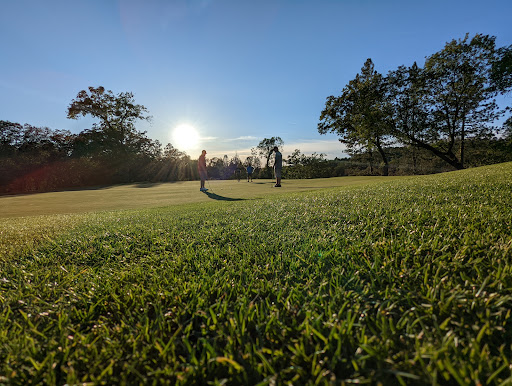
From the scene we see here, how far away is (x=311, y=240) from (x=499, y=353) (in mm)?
1514

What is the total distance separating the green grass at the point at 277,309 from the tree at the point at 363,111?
85.8 ft

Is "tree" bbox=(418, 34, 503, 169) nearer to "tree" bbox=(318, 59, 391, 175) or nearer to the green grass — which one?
"tree" bbox=(318, 59, 391, 175)

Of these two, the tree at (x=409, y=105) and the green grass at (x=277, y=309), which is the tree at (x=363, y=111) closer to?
the tree at (x=409, y=105)

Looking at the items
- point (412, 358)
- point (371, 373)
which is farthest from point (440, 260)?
point (371, 373)

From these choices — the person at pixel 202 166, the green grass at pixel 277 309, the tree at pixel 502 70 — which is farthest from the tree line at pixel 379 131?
the green grass at pixel 277 309

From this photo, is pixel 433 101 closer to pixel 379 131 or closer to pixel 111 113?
pixel 379 131

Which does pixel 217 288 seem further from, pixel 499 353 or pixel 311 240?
pixel 499 353

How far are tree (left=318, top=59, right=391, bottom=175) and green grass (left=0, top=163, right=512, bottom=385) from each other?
85.8 feet

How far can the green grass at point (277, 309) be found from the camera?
3.26ft

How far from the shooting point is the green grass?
3.26 ft

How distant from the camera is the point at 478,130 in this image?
87.5ft

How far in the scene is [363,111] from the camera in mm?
26125

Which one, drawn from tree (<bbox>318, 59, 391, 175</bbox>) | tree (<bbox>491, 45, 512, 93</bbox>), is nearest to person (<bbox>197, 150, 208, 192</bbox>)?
tree (<bbox>318, 59, 391, 175</bbox>)

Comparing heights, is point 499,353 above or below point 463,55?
below
